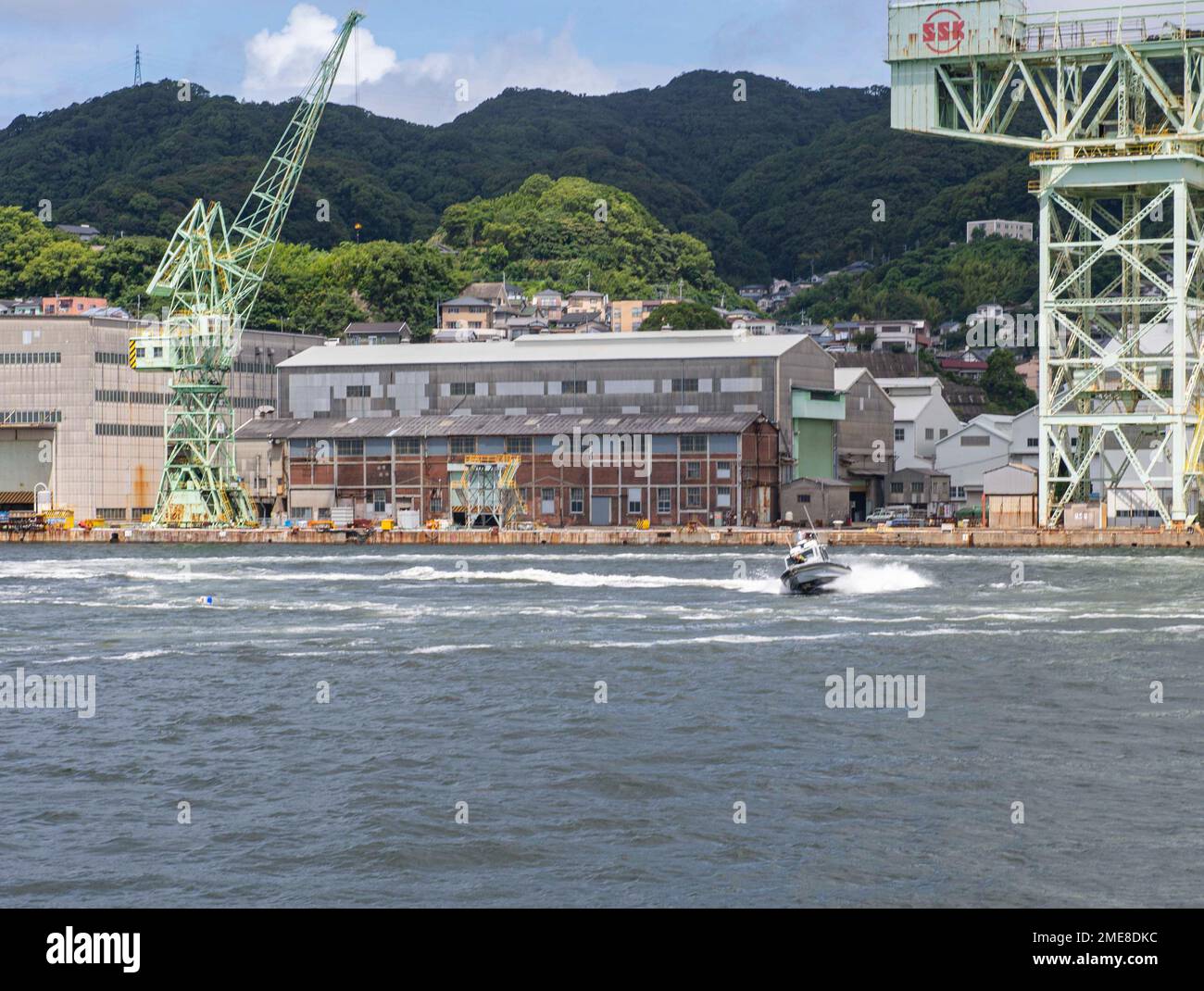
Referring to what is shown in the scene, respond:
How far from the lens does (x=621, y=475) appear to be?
325 feet

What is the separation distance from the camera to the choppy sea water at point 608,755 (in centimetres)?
→ 1956

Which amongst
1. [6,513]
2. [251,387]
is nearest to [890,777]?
[6,513]

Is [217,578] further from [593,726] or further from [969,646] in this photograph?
[593,726]

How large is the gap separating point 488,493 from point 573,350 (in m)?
10.4

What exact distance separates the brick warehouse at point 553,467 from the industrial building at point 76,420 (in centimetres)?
1145

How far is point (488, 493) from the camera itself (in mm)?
101312

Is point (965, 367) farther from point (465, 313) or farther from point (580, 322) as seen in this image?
point (465, 313)

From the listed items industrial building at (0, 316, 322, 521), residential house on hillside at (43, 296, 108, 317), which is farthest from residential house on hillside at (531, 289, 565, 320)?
industrial building at (0, 316, 322, 521)

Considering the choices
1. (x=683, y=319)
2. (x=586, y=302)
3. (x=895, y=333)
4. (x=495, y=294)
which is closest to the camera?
(x=683, y=319)

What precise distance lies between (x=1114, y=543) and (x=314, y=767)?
6217 centimetres

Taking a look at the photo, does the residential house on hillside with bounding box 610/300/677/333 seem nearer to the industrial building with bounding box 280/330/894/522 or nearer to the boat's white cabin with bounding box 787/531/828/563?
the industrial building with bounding box 280/330/894/522


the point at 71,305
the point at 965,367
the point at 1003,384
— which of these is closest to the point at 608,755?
the point at 71,305

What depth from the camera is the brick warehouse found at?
321ft

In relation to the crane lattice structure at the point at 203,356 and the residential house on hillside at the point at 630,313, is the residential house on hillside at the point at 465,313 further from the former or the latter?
the crane lattice structure at the point at 203,356
